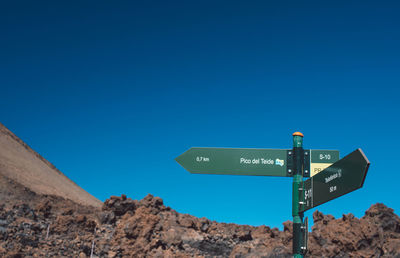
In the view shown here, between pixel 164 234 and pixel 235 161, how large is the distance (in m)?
14.6

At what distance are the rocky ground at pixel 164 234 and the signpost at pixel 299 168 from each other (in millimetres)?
13002

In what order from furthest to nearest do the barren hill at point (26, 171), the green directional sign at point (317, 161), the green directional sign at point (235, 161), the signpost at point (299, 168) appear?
the barren hill at point (26, 171)
the green directional sign at point (235, 161)
the green directional sign at point (317, 161)
the signpost at point (299, 168)

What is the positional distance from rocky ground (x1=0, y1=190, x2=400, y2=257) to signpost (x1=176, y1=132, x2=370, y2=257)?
42.7ft

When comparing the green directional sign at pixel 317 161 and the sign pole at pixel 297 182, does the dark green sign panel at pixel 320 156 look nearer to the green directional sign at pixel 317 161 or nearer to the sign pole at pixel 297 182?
the green directional sign at pixel 317 161

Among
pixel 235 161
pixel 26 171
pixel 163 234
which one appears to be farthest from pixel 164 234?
pixel 26 171

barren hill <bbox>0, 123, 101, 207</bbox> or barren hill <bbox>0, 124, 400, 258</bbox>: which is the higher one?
barren hill <bbox>0, 123, 101, 207</bbox>

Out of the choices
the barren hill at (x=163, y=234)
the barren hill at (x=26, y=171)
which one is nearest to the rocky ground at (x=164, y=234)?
the barren hill at (x=163, y=234)

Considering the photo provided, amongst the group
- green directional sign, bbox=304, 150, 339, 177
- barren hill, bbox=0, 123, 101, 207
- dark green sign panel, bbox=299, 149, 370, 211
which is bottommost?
dark green sign panel, bbox=299, 149, 370, 211

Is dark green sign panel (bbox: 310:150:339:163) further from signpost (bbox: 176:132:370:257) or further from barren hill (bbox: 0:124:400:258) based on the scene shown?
barren hill (bbox: 0:124:400:258)

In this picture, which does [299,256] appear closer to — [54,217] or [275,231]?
[275,231]

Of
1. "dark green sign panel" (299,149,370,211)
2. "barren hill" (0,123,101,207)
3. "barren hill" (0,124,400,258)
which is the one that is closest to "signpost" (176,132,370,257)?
"dark green sign panel" (299,149,370,211)

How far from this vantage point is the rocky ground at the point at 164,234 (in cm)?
1627

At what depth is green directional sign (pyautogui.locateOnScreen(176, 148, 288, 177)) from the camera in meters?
4.25

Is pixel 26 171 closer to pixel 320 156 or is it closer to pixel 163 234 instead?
pixel 163 234
